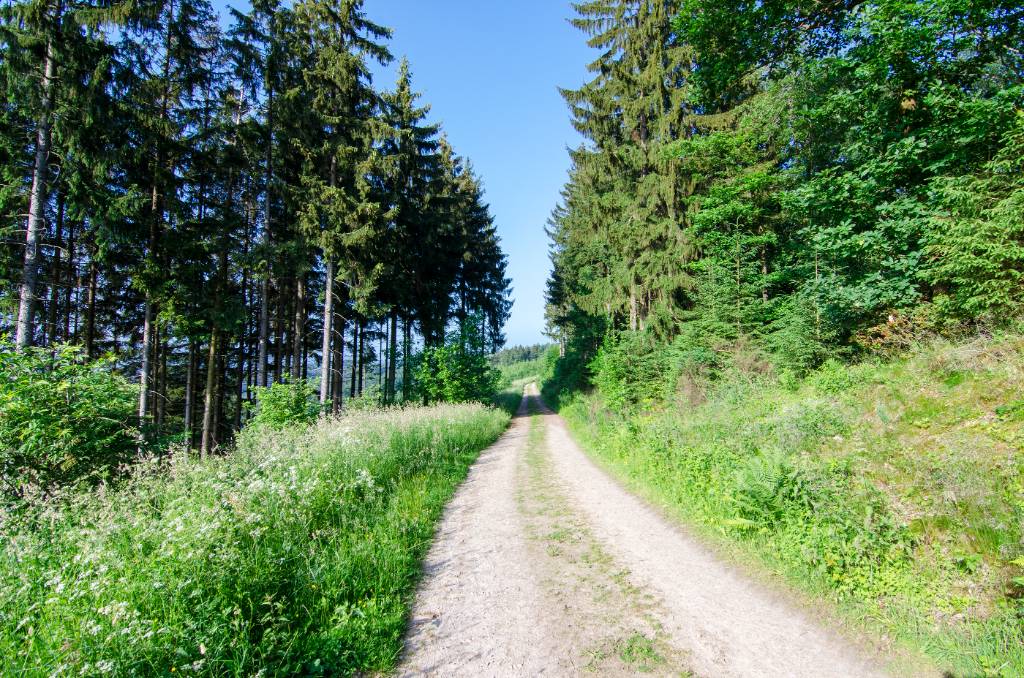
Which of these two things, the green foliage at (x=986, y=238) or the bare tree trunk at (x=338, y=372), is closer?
the green foliage at (x=986, y=238)

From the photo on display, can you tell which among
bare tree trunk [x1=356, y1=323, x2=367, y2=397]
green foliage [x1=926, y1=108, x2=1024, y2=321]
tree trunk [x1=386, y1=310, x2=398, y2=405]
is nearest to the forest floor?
green foliage [x1=926, y1=108, x2=1024, y2=321]

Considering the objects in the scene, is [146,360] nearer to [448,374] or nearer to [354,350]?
[354,350]

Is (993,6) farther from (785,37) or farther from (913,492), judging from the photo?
(913,492)

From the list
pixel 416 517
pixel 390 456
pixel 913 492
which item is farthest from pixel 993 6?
pixel 390 456

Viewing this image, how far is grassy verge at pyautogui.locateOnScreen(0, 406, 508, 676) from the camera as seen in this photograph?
271 cm

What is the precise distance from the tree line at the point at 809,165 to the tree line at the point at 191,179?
10247 mm

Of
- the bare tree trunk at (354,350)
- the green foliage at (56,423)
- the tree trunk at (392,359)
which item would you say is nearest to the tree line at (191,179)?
the tree trunk at (392,359)

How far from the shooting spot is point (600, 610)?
4102mm

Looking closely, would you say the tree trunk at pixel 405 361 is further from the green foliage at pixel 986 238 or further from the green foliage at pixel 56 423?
the green foliage at pixel 986 238

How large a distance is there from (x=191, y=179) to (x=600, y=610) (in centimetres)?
2066

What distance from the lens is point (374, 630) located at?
374 centimetres

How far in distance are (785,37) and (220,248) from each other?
21319mm

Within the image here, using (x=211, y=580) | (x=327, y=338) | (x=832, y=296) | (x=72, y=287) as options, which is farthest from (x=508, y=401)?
(x=211, y=580)

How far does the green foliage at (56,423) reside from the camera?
5559 mm
